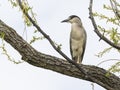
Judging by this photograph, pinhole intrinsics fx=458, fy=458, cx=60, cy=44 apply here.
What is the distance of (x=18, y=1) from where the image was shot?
313 centimetres

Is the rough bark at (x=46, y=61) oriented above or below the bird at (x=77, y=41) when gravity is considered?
above

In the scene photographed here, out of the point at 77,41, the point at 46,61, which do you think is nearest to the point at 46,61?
the point at 46,61

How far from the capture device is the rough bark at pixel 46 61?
386cm

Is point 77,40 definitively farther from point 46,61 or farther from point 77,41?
point 46,61

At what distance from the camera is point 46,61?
3998mm

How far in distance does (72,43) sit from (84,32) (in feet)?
1.04

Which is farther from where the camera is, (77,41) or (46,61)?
(77,41)

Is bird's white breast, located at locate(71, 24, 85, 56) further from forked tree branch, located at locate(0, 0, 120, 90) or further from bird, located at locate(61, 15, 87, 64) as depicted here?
forked tree branch, located at locate(0, 0, 120, 90)

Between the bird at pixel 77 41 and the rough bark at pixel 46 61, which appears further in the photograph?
the bird at pixel 77 41

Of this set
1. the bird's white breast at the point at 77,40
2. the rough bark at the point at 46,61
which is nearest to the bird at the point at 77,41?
the bird's white breast at the point at 77,40

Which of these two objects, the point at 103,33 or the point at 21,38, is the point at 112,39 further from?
the point at 21,38

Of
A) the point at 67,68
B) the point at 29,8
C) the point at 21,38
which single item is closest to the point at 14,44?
the point at 21,38

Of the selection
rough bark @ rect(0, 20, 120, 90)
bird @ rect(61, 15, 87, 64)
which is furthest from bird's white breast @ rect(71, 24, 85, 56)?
rough bark @ rect(0, 20, 120, 90)

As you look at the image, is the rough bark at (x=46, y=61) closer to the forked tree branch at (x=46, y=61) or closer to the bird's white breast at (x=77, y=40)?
the forked tree branch at (x=46, y=61)
